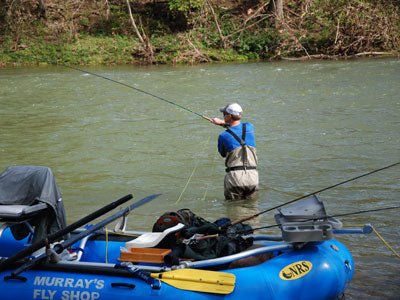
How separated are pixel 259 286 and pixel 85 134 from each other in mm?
9312

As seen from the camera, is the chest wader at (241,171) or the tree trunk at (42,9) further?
the tree trunk at (42,9)

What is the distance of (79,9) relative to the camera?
96.6 feet

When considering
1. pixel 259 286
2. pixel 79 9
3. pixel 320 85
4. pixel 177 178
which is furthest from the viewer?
pixel 79 9

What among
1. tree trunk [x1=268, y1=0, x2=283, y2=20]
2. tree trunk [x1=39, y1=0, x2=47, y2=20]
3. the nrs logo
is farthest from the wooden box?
tree trunk [x1=39, y1=0, x2=47, y2=20]

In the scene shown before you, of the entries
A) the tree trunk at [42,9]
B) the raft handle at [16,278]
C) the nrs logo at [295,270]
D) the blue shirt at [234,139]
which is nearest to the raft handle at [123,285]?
the raft handle at [16,278]

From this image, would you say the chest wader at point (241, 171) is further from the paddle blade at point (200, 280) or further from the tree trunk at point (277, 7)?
the tree trunk at point (277, 7)

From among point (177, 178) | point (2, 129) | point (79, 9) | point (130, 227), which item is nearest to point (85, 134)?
point (2, 129)

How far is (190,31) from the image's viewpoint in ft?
84.5

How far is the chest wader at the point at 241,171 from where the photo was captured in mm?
7012

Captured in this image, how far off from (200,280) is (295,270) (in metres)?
0.69

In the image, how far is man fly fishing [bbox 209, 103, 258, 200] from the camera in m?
6.98

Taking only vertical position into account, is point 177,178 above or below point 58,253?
below

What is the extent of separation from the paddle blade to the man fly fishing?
2900mm

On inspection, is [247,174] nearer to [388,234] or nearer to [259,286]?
[388,234]
